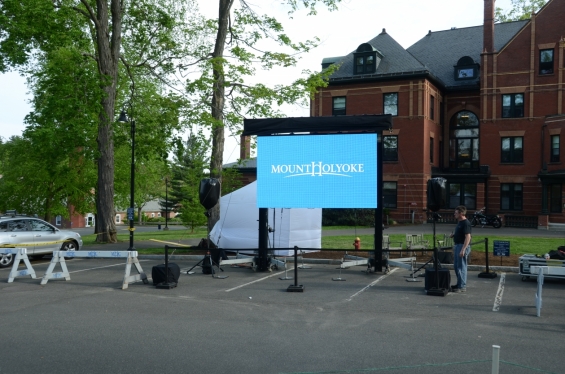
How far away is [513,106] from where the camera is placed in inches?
1586

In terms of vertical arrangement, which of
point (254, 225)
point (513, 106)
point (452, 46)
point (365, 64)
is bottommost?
point (254, 225)

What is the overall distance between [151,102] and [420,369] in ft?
58.6

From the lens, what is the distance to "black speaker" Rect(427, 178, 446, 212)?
13438 millimetres

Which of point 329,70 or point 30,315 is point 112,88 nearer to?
point 329,70

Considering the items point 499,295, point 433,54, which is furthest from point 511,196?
point 499,295

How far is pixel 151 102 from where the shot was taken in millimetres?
22000

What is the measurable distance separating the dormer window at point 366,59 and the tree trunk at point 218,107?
22455mm

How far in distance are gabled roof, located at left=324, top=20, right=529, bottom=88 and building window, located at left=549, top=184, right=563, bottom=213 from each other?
10380 mm

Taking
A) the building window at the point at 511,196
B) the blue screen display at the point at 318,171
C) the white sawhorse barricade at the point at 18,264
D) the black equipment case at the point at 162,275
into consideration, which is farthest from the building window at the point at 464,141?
the white sawhorse barricade at the point at 18,264

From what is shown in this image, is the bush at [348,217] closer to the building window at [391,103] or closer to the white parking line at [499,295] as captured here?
the building window at [391,103]

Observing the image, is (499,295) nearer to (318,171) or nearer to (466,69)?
(318,171)

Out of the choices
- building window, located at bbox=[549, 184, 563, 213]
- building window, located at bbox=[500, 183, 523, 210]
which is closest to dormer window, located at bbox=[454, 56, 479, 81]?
building window, located at bbox=[500, 183, 523, 210]

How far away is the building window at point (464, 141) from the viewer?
44.1 metres

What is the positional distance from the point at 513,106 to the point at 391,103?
8.82 metres
